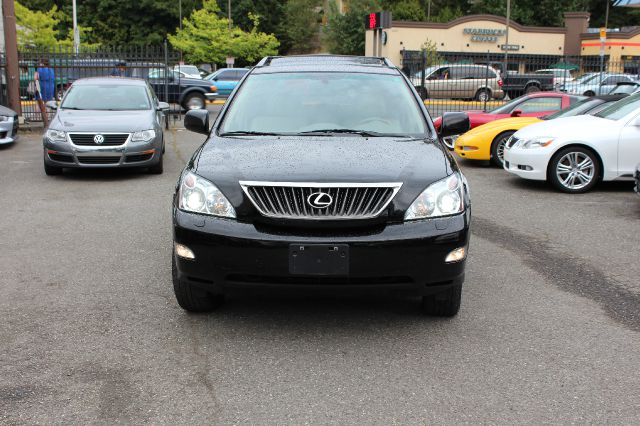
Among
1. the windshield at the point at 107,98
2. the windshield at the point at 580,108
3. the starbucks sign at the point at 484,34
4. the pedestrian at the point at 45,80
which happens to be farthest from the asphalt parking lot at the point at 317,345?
the starbucks sign at the point at 484,34

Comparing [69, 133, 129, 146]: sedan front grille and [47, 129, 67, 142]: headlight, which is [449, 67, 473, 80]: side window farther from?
[47, 129, 67, 142]: headlight

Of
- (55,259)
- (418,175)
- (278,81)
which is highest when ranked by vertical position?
(278,81)

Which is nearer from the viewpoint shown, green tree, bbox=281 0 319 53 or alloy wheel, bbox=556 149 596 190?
alloy wheel, bbox=556 149 596 190

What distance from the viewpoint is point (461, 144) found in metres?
13.5

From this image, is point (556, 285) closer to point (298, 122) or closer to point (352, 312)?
point (352, 312)

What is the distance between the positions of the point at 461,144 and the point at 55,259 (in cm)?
851

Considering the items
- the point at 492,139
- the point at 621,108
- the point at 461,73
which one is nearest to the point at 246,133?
the point at 621,108

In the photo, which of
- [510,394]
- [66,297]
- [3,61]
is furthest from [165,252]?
[3,61]

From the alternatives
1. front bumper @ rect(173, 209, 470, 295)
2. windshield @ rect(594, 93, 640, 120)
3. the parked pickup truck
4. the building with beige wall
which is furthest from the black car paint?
the building with beige wall

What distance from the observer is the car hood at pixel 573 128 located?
10344mm

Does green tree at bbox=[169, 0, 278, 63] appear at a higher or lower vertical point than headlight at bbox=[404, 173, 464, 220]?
higher

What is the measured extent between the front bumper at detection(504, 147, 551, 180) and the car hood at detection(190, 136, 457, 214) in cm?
580

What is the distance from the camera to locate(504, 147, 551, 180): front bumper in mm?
10547

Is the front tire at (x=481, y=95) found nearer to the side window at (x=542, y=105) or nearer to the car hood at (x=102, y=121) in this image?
the side window at (x=542, y=105)
